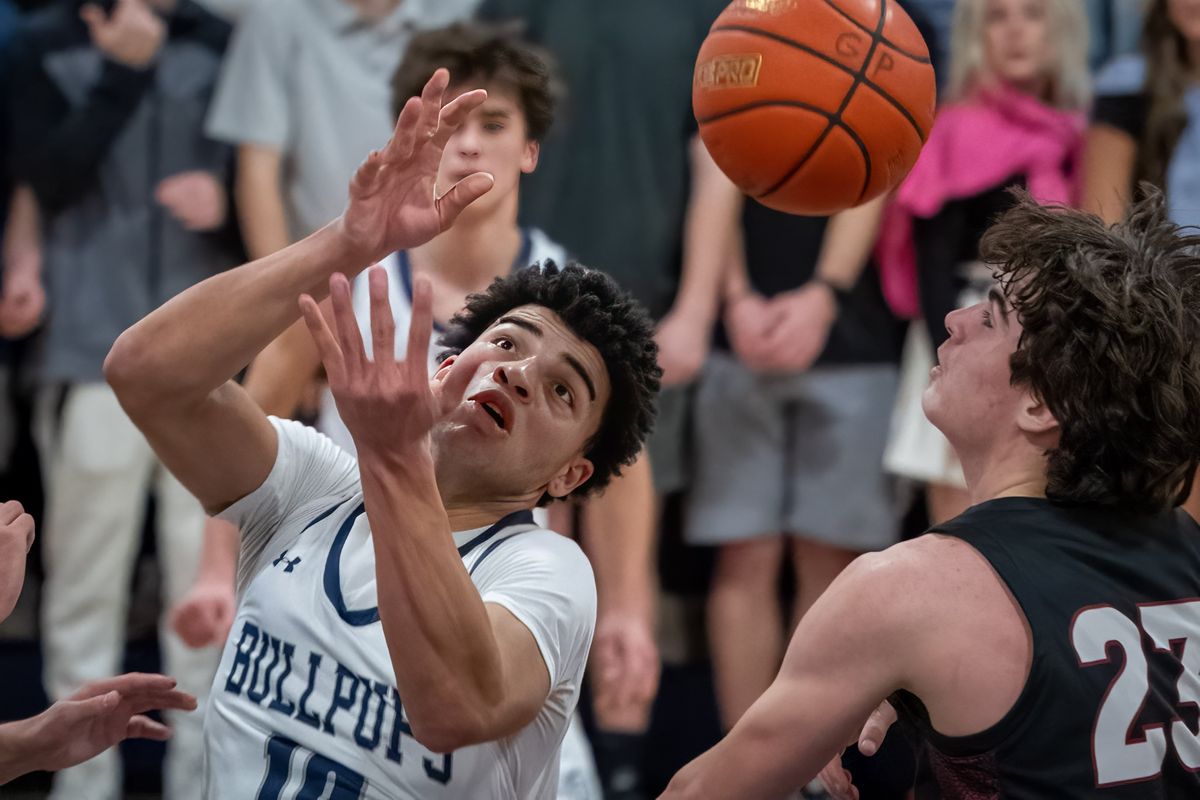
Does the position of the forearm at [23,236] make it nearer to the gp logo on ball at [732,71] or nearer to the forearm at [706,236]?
the forearm at [706,236]

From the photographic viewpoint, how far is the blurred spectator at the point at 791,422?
4848 millimetres

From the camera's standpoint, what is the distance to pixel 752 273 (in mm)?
4969

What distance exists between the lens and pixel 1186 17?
4.60 meters

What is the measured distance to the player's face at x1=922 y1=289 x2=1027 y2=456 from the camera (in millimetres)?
2309

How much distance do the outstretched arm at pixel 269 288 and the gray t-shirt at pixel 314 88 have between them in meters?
2.58

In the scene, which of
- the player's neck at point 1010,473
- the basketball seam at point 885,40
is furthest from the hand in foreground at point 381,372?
the basketball seam at point 885,40

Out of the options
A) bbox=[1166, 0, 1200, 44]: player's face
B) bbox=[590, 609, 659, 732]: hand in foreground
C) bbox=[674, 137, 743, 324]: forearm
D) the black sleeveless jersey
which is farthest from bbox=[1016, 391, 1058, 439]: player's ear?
bbox=[1166, 0, 1200, 44]: player's face

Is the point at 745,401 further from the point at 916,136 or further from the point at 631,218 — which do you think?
the point at 916,136

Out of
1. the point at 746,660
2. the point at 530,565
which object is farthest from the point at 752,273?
the point at 530,565

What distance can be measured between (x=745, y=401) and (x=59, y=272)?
7.58ft

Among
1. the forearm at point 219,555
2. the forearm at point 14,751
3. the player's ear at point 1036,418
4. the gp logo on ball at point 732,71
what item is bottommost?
the forearm at point 219,555

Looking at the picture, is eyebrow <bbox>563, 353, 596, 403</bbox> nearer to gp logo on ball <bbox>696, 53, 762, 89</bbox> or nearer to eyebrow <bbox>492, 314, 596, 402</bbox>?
eyebrow <bbox>492, 314, 596, 402</bbox>

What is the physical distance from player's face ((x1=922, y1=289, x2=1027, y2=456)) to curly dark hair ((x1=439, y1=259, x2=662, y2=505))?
54 cm

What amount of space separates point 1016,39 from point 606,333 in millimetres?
2732
